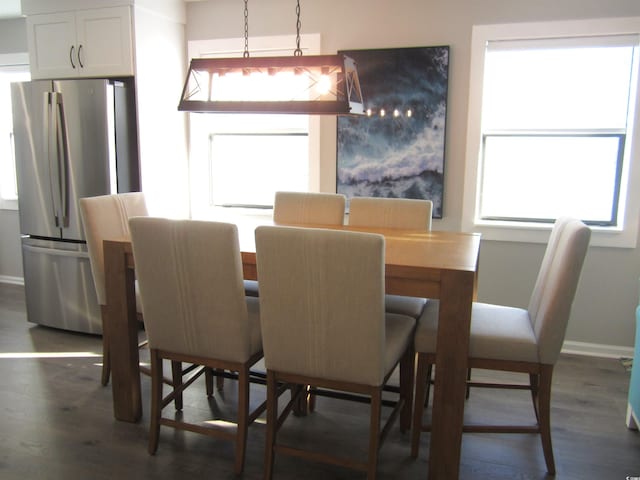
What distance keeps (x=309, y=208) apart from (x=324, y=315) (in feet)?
5.08

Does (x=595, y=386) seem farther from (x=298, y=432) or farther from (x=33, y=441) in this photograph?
(x=33, y=441)

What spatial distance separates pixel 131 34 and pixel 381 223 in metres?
2.16

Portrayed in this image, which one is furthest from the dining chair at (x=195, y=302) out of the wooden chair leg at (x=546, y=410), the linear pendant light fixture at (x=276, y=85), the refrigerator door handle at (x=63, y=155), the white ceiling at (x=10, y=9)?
the white ceiling at (x=10, y=9)

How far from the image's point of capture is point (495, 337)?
2186 millimetres

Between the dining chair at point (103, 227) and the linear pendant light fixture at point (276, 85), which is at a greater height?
the linear pendant light fixture at point (276, 85)

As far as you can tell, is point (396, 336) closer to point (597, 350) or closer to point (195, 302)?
point (195, 302)

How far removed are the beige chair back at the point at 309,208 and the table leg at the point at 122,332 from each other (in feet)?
3.65

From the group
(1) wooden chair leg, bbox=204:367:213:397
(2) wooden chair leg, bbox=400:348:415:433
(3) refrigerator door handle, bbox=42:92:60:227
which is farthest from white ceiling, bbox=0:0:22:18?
(2) wooden chair leg, bbox=400:348:415:433

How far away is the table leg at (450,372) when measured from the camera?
201 centimetres

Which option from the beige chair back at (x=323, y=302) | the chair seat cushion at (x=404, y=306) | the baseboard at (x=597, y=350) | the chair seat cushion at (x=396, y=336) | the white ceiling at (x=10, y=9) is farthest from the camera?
the white ceiling at (x=10, y=9)

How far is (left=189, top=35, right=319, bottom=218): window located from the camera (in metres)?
4.14

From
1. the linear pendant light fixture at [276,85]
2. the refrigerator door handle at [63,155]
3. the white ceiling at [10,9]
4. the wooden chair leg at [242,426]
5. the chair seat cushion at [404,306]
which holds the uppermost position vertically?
the white ceiling at [10,9]

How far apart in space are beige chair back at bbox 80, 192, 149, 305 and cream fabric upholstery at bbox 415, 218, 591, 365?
178 centimetres

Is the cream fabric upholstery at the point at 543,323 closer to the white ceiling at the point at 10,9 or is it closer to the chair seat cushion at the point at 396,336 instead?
the chair seat cushion at the point at 396,336
